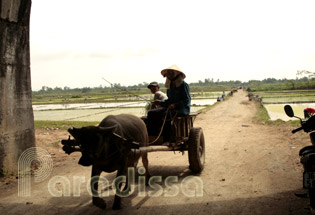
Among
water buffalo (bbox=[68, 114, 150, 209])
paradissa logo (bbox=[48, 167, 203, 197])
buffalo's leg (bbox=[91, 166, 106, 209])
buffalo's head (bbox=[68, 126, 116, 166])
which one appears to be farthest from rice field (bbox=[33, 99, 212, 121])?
buffalo's head (bbox=[68, 126, 116, 166])

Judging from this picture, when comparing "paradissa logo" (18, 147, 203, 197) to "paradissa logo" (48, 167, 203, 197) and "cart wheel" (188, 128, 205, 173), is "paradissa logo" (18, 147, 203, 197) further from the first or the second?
"cart wheel" (188, 128, 205, 173)

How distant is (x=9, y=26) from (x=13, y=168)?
335 centimetres

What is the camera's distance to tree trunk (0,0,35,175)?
20.0 ft

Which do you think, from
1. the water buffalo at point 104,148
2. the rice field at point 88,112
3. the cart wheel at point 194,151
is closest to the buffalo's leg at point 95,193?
the water buffalo at point 104,148

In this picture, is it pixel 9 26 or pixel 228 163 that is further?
pixel 228 163

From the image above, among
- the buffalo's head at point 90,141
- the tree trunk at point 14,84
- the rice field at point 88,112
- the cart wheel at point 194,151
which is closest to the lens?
the buffalo's head at point 90,141

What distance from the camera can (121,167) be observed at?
4.27 meters

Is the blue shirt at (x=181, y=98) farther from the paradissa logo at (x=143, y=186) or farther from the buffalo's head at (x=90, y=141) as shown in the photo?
the buffalo's head at (x=90, y=141)

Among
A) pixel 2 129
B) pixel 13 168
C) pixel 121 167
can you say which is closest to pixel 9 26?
pixel 2 129

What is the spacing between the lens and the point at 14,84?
6434mm

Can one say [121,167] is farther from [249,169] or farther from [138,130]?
[249,169]

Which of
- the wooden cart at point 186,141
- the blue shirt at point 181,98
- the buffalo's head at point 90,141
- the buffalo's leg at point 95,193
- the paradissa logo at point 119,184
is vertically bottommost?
the paradissa logo at point 119,184

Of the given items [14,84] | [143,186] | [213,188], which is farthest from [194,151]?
[14,84]

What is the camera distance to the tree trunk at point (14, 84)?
609cm
